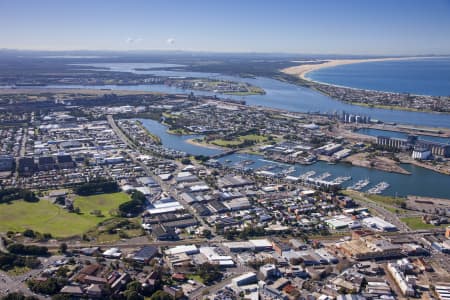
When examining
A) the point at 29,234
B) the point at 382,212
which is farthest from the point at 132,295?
the point at 382,212

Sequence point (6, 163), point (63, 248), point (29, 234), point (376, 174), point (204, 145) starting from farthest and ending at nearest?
point (204, 145) < point (6, 163) < point (376, 174) < point (29, 234) < point (63, 248)

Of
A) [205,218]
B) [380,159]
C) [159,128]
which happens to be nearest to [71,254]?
[205,218]

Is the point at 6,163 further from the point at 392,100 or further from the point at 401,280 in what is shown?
the point at 392,100

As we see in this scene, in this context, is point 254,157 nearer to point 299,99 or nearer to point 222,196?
point 222,196

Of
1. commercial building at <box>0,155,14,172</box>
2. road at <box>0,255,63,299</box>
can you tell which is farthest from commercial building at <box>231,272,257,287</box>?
commercial building at <box>0,155,14,172</box>

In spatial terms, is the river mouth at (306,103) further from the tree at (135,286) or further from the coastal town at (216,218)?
the tree at (135,286)

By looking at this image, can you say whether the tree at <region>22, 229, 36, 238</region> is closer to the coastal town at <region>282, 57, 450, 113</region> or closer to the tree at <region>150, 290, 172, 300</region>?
the tree at <region>150, 290, 172, 300</region>
